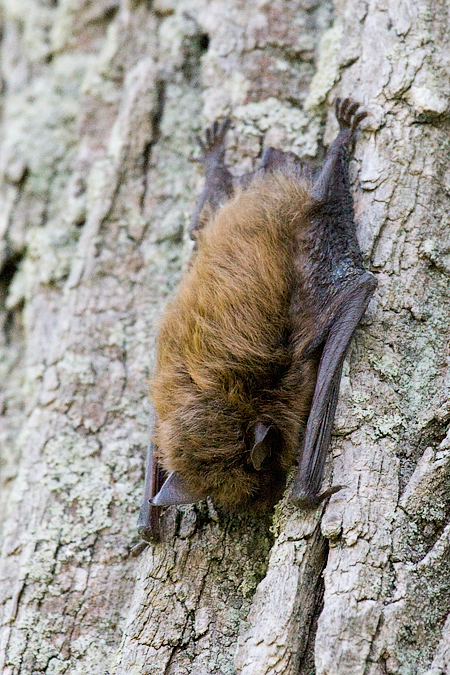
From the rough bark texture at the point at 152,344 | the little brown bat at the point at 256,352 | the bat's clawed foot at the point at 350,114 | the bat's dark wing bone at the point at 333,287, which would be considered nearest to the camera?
the rough bark texture at the point at 152,344

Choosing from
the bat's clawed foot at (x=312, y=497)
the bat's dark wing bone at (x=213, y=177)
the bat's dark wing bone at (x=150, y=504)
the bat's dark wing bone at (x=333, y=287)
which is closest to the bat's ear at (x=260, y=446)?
the bat's dark wing bone at (x=333, y=287)

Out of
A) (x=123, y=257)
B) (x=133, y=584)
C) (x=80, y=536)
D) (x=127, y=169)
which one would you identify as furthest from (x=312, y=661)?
(x=127, y=169)

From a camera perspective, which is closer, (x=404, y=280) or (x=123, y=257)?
(x=404, y=280)

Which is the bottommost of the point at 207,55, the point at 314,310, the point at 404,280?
the point at 314,310

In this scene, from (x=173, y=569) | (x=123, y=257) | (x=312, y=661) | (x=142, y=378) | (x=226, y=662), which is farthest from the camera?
(x=123, y=257)

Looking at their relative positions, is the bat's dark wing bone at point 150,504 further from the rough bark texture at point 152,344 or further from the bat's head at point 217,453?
the bat's head at point 217,453

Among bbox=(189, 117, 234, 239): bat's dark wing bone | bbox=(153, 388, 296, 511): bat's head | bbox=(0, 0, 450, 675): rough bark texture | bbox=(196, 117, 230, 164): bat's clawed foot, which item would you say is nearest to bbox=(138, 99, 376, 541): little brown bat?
bbox=(153, 388, 296, 511): bat's head

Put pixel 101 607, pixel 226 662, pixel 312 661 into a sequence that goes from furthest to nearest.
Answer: pixel 101 607, pixel 226 662, pixel 312 661

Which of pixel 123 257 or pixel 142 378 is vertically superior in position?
pixel 123 257

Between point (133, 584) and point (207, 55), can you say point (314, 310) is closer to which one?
point (133, 584)
